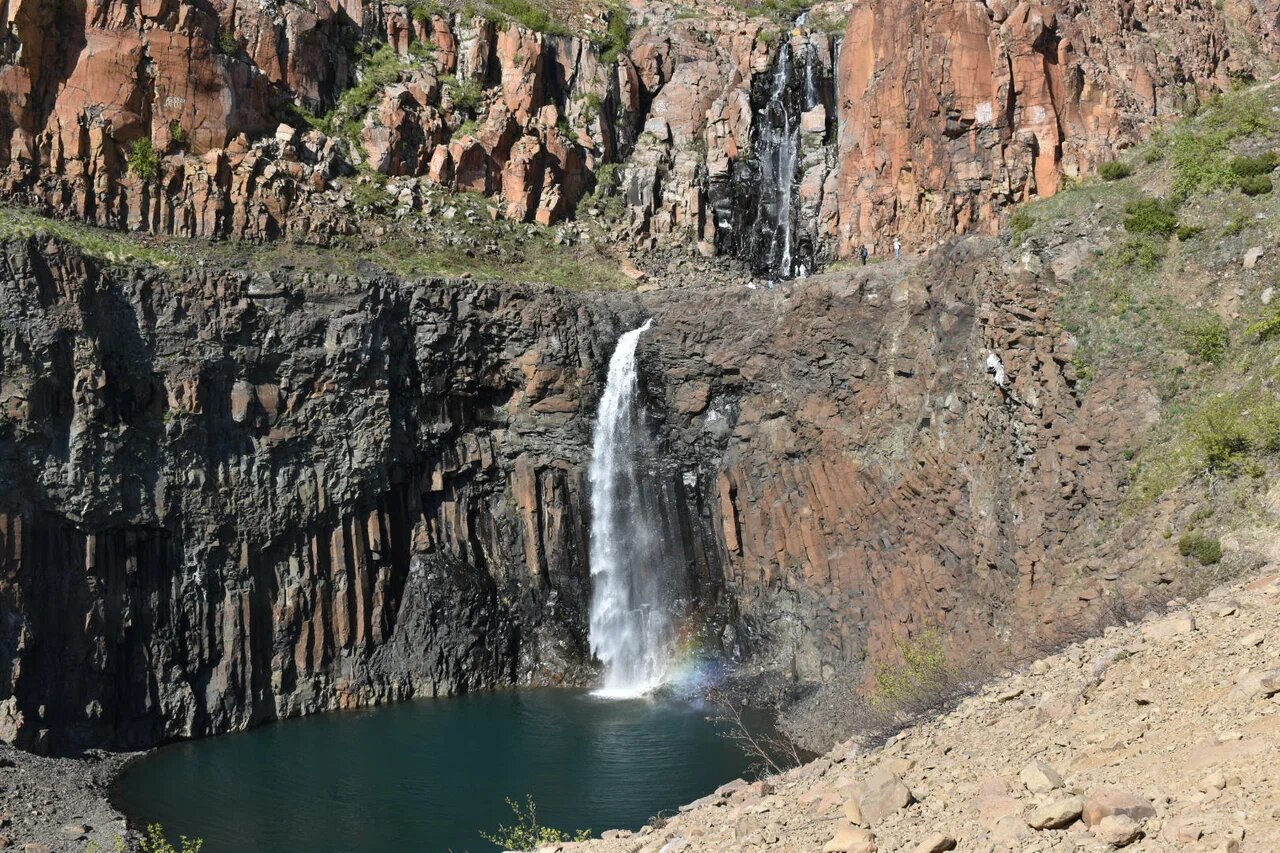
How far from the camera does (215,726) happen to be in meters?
37.6

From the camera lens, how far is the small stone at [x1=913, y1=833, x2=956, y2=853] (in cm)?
1084

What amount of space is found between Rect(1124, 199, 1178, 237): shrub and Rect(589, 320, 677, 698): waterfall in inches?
779

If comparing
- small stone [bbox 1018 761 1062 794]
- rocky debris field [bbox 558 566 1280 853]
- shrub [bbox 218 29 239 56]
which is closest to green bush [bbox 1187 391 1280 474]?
rocky debris field [bbox 558 566 1280 853]

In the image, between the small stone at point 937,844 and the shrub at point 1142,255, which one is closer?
the small stone at point 937,844

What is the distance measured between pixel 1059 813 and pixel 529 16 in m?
60.1

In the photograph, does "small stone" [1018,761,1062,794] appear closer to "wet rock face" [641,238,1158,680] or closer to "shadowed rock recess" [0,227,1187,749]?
"wet rock face" [641,238,1158,680]

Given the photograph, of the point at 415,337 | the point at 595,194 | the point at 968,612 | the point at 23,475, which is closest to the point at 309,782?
the point at 23,475

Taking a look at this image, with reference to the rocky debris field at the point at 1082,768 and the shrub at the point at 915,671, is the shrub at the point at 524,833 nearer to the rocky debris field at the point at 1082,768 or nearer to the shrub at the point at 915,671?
the rocky debris field at the point at 1082,768

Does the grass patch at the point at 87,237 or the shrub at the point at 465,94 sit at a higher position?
the shrub at the point at 465,94

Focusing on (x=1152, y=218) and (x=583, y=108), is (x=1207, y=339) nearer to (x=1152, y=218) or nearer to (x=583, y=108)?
(x=1152, y=218)

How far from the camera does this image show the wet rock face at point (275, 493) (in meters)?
34.8

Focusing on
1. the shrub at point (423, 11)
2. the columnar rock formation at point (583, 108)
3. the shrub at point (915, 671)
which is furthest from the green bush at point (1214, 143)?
the shrub at point (423, 11)

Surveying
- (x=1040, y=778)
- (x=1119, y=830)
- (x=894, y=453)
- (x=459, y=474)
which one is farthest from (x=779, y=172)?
(x=1119, y=830)

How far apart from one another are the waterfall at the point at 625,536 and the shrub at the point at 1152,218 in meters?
19.8
